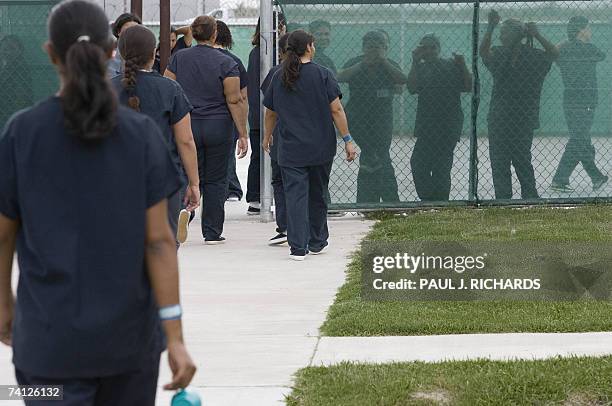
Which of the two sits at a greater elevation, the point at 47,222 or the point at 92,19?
the point at 92,19

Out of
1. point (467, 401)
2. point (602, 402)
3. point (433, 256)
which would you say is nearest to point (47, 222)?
point (467, 401)

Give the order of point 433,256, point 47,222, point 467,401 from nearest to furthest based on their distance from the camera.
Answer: point 47,222 < point 467,401 < point 433,256

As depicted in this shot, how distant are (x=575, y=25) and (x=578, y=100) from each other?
2.44 ft

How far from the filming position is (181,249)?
11000mm

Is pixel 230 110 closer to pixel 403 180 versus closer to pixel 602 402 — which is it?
pixel 403 180

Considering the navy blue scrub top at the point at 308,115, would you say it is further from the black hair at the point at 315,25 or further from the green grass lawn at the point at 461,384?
the green grass lawn at the point at 461,384

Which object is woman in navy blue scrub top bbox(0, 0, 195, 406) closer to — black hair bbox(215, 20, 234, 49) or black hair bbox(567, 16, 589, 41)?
black hair bbox(215, 20, 234, 49)

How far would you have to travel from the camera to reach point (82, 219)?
3377 millimetres

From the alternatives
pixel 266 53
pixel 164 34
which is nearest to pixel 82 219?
pixel 266 53

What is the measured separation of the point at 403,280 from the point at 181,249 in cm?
268

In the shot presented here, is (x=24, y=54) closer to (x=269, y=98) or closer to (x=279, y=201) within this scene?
(x=279, y=201)

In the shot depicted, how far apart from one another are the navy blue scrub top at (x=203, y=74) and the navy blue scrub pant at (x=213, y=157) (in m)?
0.08

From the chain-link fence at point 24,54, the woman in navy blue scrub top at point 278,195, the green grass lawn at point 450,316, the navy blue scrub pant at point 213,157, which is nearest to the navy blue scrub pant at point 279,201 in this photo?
the woman in navy blue scrub top at point 278,195

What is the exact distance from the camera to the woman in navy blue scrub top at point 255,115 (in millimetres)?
12484
